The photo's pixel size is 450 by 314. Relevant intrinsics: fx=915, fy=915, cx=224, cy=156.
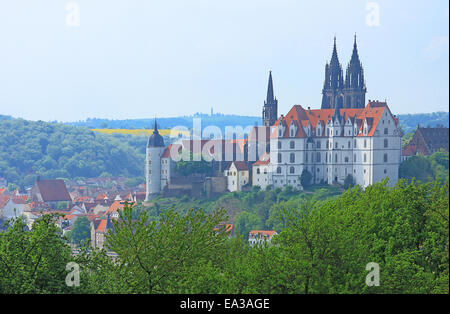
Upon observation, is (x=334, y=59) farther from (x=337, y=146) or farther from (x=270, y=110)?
(x=337, y=146)

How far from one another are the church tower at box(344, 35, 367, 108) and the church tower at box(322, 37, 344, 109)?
69 centimetres

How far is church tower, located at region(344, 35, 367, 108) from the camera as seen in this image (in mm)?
93375

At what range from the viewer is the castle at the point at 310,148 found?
3120 inches

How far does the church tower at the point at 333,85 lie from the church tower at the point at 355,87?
69 cm

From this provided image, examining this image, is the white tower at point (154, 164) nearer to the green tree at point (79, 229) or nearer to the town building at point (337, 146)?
the green tree at point (79, 229)

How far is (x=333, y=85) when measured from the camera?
95250 millimetres

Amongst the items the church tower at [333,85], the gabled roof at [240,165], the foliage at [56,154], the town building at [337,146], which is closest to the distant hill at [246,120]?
the church tower at [333,85]

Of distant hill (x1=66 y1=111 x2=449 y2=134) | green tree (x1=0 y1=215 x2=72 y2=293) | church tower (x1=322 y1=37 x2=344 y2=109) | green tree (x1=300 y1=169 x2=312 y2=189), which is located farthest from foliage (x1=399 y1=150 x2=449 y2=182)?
green tree (x1=0 y1=215 x2=72 y2=293)

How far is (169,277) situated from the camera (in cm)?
2297

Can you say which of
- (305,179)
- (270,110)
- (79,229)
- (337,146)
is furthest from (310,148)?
(79,229)

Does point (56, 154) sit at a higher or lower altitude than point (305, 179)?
higher

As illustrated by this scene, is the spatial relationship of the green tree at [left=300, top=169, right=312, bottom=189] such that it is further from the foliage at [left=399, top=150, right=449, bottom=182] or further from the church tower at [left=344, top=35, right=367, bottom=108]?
the church tower at [left=344, top=35, right=367, bottom=108]

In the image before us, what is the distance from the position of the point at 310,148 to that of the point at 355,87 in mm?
13677
